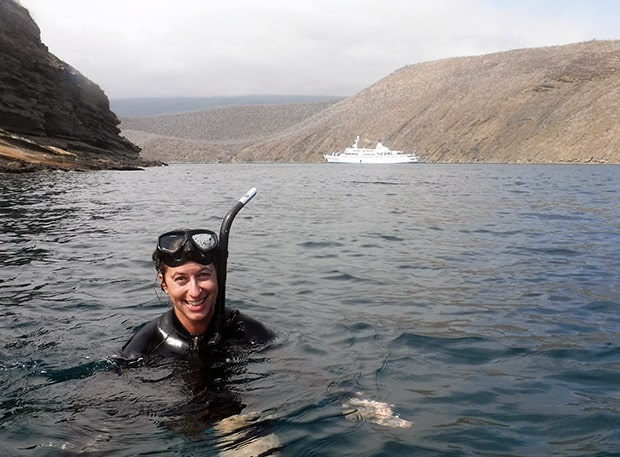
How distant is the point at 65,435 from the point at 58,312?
4391 mm

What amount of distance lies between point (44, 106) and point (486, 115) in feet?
316

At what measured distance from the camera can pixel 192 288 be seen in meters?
5.30

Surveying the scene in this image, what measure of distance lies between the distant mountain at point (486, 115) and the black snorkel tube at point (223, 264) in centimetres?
9904

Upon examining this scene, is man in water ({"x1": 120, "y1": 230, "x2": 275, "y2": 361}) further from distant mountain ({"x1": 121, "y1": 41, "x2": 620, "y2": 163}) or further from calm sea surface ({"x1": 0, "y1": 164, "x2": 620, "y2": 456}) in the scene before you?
distant mountain ({"x1": 121, "y1": 41, "x2": 620, "y2": 163})

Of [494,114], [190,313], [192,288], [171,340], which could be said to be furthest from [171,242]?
[494,114]

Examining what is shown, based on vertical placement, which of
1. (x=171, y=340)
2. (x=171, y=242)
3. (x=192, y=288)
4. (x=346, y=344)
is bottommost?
(x=346, y=344)

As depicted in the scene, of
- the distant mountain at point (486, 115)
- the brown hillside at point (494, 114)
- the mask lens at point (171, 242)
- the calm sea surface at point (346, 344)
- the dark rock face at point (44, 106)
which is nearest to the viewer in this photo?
the calm sea surface at point (346, 344)

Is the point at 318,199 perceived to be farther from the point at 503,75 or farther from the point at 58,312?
the point at 503,75

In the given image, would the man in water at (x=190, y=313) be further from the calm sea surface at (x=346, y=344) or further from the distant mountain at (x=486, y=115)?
the distant mountain at (x=486, y=115)

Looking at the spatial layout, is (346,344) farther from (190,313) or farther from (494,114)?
(494,114)

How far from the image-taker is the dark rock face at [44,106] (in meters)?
46.0

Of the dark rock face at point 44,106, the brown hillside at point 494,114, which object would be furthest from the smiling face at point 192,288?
the brown hillside at point 494,114

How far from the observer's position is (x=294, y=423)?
193 inches

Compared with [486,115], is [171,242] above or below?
below
